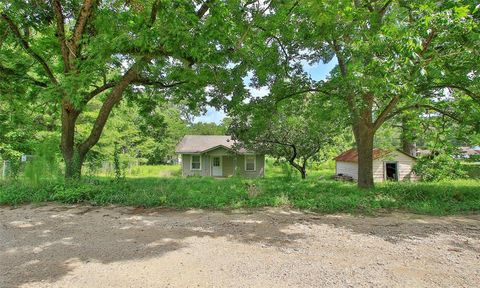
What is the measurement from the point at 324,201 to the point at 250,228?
99.8 inches

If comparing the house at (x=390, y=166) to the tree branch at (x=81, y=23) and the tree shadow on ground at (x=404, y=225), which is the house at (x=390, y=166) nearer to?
the tree shadow on ground at (x=404, y=225)

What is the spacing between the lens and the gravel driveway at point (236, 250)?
9.92ft

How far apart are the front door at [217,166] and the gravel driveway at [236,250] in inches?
678

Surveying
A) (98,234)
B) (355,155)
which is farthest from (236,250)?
(355,155)

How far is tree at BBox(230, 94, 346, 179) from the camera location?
975 cm

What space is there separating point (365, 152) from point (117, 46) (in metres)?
7.71

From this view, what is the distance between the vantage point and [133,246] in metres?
4.00

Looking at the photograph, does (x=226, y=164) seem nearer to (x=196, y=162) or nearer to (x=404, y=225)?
(x=196, y=162)

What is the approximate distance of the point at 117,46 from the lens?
589 cm

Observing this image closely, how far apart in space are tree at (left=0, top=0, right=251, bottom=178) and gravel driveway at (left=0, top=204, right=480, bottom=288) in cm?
317

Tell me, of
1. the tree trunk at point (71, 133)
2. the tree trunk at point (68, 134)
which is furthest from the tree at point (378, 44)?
the tree trunk at point (68, 134)

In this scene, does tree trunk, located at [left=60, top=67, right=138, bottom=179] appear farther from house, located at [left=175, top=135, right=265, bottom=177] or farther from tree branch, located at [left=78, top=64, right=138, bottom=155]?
house, located at [left=175, top=135, right=265, bottom=177]

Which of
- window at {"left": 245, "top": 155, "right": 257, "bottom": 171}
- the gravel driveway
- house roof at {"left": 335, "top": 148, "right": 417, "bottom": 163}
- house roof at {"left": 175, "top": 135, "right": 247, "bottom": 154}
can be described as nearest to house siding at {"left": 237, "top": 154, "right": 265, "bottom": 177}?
window at {"left": 245, "top": 155, "right": 257, "bottom": 171}

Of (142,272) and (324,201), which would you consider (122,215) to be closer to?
(142,272)
